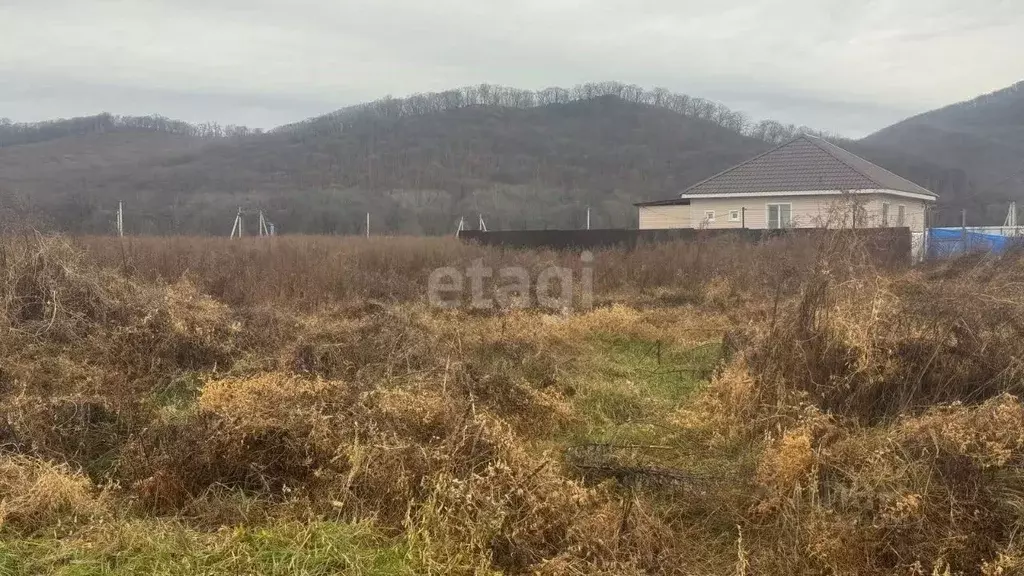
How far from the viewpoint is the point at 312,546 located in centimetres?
286

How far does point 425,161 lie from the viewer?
5212 cm

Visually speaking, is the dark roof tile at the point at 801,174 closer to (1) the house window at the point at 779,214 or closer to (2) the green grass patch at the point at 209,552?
(1) the house window at the point at 779,214

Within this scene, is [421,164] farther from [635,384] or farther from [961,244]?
[635,384]

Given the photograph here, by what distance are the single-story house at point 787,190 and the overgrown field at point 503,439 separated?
13916 millimetres

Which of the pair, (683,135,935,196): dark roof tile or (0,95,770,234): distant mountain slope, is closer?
(683,135,935,196): dark roof tile

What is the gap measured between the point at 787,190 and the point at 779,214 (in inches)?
31.5

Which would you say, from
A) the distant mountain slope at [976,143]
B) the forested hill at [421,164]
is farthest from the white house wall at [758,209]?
the distant mountain slope at [976,143]

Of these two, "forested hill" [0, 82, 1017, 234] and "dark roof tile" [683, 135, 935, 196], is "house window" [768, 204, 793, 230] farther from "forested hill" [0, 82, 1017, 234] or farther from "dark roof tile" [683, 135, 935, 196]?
"forested hill" [0, 82, 1017, 234]

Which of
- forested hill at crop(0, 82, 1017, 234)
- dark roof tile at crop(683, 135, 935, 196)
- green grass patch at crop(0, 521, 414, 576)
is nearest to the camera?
green grass patch at crop(0, 521, 414, 576)

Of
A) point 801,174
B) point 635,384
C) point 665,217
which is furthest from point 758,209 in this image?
point 635,384

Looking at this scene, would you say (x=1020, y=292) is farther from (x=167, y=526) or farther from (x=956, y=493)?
(x=167, y=526)

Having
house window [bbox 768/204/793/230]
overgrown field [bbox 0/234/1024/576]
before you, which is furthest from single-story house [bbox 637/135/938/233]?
overgrown field [bbox 0/234/1024/576]

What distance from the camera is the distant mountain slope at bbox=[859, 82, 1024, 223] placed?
33375 millimetres

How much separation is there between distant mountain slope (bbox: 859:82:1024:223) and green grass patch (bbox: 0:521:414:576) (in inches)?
1431
